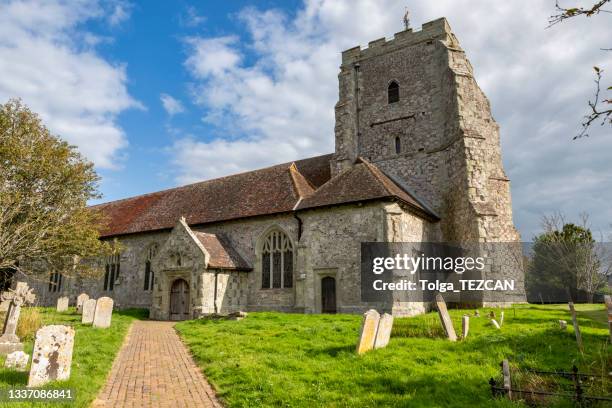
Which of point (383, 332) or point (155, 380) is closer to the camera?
point (155, 380)

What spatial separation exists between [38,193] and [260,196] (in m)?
10.8

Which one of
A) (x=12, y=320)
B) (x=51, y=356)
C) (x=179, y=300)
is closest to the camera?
(x=51, y=356)

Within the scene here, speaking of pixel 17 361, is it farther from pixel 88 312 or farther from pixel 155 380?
pixel 88 312

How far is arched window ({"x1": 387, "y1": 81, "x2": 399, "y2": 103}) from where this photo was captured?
2527cm

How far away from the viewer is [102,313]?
1509cm

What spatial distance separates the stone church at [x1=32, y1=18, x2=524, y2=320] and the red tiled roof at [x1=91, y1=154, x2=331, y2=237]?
110 mm

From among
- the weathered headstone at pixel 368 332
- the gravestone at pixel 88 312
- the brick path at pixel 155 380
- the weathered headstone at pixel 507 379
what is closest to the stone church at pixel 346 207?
the gravestone at pixel 88 312

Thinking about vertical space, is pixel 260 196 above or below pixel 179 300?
above

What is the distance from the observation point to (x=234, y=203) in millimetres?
24047

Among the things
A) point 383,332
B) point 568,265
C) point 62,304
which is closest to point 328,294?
point 383,332

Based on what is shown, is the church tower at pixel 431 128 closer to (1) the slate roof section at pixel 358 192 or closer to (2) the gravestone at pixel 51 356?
(1) the slate roof section at pixel 358 192

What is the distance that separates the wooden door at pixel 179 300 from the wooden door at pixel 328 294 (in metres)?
7.12

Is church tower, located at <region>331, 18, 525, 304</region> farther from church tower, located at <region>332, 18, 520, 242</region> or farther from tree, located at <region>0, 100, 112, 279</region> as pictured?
tree, located at <region>0, 100, 112, 279</region>

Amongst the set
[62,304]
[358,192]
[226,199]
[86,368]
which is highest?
[226,199]
